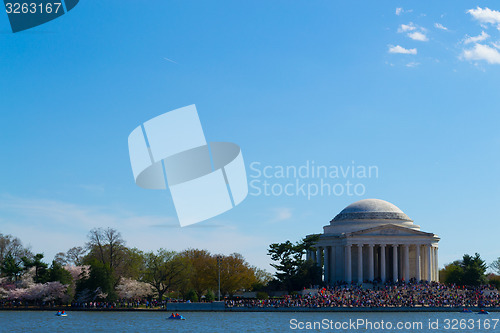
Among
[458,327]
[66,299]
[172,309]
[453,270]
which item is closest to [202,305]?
[172,309]

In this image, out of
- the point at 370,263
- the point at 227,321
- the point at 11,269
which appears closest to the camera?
the point at 227,321

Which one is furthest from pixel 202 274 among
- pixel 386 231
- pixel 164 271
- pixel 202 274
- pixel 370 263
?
pixel 386 231

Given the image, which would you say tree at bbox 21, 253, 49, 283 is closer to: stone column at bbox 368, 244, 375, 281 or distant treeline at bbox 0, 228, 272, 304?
distant treeline at bbox 0, 228, 272, 304

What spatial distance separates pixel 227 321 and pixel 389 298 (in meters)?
31.9

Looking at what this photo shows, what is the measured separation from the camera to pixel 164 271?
124 metres

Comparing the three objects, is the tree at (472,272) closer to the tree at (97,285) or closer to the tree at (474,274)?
the tree at (474,274)

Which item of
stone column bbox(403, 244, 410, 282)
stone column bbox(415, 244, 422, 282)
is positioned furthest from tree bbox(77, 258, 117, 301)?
stone column bbox(415, 244, 422, 282)

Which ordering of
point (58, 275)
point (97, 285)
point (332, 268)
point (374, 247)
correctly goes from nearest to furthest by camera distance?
point (97, 285) < point (58, 275) < point (374, 247) < point (332, 268)

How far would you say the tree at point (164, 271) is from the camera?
122 metres

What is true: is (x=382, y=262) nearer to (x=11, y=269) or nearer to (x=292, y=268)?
(x=292, y=268)

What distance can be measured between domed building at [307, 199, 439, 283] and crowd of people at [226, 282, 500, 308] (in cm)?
1302

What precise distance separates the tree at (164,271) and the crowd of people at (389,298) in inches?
534

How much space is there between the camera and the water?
75.9 meters

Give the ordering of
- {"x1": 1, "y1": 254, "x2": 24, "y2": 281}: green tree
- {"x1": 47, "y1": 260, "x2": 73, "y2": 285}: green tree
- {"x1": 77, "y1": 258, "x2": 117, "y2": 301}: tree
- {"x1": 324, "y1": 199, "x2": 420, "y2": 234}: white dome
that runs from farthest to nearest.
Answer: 1. {"x1": 324, "y1": 199, "x2": 420, "y2": 234}: white dome
2. {"x1": 1, "y1": 254, "x2": 24, "y2": 281}: green tree
3. {"x1": 47, "y1": 260, "x2": 73, "y2": 285}: green tree
4. {"x1": 77, "y1": 258, "x2": 117, "y2": 301}: tree
